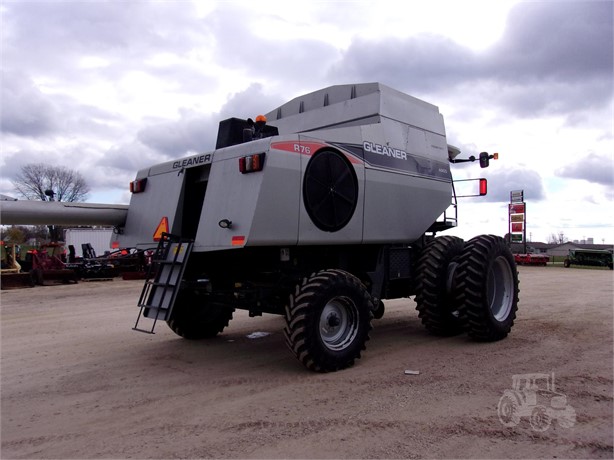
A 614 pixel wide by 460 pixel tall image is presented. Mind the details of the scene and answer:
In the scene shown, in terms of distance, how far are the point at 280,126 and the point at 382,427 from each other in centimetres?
552

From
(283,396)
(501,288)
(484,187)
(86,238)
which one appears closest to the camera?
(283,396)

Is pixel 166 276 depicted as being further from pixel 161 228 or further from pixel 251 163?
pixel 251 163

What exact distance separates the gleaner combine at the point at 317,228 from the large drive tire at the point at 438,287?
0.02 metres

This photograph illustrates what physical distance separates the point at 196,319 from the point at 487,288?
4451 millimetres

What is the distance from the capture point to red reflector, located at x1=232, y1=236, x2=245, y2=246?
541 cm

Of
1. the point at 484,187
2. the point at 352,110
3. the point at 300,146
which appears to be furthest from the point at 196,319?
the point at 484,187

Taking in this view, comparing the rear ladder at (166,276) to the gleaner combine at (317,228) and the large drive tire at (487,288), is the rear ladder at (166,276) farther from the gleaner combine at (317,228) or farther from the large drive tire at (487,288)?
the large drive tire at (487,288)

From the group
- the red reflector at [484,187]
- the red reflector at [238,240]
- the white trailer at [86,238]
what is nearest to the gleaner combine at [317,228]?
the red reflector at [238,240]

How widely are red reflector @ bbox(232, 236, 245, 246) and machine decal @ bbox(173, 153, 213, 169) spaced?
1263 mm

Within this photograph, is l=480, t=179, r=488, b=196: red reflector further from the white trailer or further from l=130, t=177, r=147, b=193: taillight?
the white trailer

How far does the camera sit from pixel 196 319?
7719 millimetres

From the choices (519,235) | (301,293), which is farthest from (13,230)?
(301,293)

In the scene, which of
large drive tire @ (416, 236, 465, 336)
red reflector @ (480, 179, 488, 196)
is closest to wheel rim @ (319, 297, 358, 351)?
large drive tire @ (416, 236, 465, 336)

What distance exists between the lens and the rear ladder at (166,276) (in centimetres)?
582
